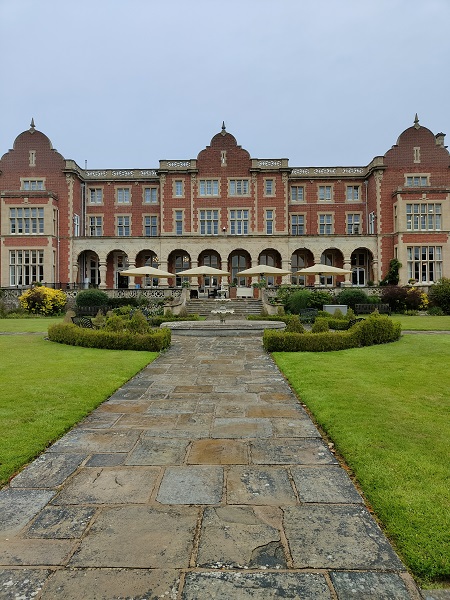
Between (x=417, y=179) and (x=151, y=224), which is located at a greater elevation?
(x=417, y=179)

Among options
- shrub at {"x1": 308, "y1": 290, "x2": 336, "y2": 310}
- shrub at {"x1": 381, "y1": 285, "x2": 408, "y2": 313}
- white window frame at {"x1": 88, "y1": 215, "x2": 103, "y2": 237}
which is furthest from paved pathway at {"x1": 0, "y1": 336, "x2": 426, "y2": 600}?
white window frame at {"x1": 88, "y1": 215, "x2": 103, "y2": 237}

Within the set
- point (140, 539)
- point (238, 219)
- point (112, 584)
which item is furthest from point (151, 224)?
point (112, 584)

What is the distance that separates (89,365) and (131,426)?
5032mm

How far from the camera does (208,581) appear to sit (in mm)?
2574

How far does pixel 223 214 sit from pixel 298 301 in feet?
50.0

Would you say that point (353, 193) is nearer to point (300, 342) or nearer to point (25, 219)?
point (25, 219)

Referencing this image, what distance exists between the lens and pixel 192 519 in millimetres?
3287

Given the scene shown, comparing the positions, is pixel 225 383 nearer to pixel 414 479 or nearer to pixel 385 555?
pixel 414 479

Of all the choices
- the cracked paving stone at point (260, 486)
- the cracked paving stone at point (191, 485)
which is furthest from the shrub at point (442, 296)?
the cracked paving stone at point (191, 485)

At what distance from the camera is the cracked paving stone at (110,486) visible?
3.65 meters

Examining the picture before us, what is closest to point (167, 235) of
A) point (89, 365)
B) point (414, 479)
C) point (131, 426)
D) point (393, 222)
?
point (393, 222)

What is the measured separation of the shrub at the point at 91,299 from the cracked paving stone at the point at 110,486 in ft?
90.9

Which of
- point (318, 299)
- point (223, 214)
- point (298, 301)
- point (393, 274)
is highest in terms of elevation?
point (223, 214)

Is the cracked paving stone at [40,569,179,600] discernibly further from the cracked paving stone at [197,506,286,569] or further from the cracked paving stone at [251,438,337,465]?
the cracked paving stone at [251,438,337,465]
